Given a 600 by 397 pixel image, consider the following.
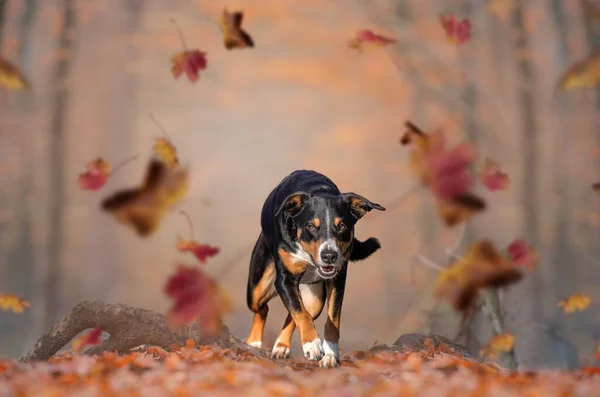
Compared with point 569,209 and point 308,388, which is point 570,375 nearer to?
point 308,388

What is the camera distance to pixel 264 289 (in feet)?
16.0

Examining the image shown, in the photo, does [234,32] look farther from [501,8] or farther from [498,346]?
[498,346]

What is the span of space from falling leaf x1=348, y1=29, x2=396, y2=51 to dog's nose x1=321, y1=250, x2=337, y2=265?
357cm

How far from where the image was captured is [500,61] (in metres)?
6.88

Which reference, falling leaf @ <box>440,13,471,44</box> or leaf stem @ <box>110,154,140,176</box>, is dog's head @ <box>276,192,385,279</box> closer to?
leaf stem @ <box>110,154,140,176</box>

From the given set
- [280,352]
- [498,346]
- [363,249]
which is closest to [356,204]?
[363,249]

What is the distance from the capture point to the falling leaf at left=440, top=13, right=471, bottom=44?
6.88 meters

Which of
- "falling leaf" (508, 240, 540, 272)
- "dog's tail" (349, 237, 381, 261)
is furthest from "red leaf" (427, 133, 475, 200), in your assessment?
"dog's tail" (349, 237, 381, 261)

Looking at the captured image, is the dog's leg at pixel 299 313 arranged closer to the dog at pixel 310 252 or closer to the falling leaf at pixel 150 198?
the dog at pixel 310 252

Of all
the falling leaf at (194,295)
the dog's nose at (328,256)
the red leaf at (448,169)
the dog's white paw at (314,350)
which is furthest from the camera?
the red leaf at (448,169)

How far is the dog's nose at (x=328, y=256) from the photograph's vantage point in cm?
388

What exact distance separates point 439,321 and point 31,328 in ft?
14.0

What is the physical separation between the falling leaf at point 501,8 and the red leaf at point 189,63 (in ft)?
10.7

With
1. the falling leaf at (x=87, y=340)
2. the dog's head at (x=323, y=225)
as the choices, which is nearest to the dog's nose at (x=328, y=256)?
the dog's head at (x=323, y=225)
